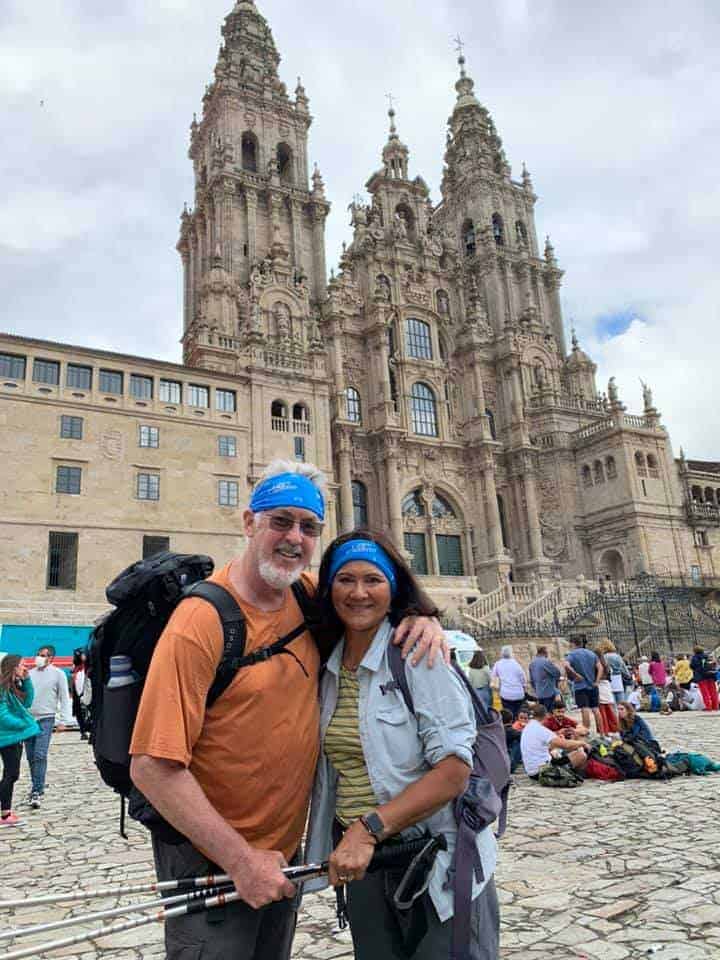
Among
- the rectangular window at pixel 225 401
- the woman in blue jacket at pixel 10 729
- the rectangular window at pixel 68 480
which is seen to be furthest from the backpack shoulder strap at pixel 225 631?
the rectangular window at pixel 225 401

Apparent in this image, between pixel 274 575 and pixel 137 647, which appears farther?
pixel 274 575

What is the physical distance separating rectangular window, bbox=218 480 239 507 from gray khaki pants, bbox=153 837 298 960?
27987 millimetres

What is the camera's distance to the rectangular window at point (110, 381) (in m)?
29.1

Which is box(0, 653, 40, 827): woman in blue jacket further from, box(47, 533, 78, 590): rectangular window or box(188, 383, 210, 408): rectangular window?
box(188, 383, 210, 408): rectangular window

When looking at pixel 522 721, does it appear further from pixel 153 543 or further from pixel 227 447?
pixel 227 447

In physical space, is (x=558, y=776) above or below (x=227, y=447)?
below

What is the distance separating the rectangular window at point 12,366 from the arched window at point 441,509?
77.3 feet

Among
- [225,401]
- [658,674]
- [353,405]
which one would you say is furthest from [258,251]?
[658,674]

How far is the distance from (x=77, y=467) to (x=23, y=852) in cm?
2261

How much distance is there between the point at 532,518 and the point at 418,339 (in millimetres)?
13399

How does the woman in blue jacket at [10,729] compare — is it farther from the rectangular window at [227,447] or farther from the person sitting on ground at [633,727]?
the rectangular window at [227,447]

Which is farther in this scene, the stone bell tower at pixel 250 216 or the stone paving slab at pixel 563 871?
the stone bell tower at pixel 250 216

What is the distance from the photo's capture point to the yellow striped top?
271cm

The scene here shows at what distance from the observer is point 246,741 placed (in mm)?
2537
